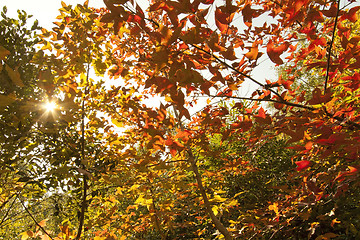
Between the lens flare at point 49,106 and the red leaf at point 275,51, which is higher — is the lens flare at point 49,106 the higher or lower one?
the higher one

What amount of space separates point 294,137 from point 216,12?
0.65m

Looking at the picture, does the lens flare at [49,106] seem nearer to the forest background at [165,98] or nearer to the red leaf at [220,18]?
→ the forest background at [165,98]

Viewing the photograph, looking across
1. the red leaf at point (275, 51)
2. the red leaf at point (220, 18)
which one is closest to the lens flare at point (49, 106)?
the red leaf at point (220, 18)

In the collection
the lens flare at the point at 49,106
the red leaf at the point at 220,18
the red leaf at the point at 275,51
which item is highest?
the lens flare at the point at 49,106

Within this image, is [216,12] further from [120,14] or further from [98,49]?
[98,49]

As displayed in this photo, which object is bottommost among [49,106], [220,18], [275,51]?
[275,51]

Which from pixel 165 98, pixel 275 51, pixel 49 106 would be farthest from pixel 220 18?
pixel 49 106

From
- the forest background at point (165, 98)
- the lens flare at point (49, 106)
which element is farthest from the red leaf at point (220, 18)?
the lens flare at point (49, 106)

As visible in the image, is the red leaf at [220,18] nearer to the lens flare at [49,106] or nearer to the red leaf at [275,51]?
the red leaf at [275,51]

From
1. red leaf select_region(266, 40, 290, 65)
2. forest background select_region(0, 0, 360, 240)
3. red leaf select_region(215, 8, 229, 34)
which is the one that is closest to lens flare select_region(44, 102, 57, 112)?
forest background select_region(0, 0, 360, 240)

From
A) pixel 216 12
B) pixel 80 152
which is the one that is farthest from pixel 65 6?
pixel 216 12

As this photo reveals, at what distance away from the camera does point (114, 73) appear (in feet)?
4.92

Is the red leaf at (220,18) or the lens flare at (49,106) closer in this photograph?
the red leaf at (220,18)

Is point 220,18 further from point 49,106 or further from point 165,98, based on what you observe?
point 49,106
